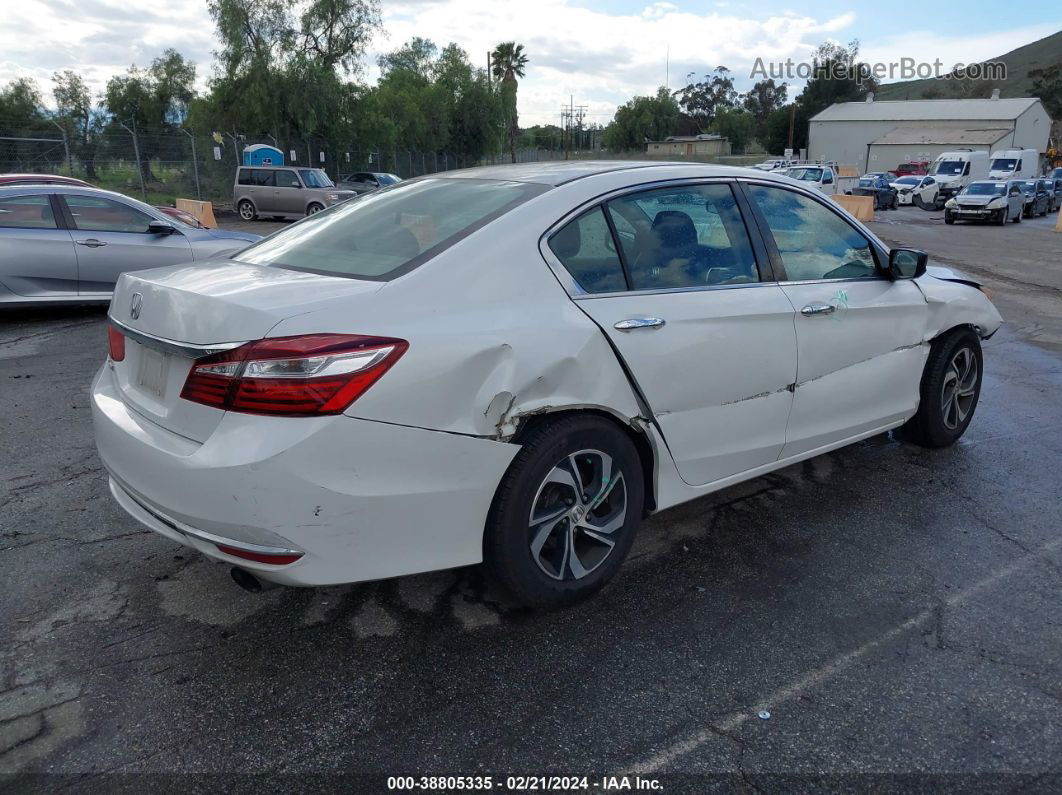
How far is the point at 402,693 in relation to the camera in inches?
104

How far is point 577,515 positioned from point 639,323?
759 millimetres

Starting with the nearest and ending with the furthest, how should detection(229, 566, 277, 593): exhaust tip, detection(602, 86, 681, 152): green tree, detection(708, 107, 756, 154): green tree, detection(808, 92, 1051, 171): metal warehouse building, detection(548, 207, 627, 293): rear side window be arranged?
detection(229, 566, 277, 593): exhaust tip
detection(548, 207, 627, 293): rear side window
detection(808, 92, 1051, 171): metal warehouse building
detection(602, 86, 681, 152): green tree
detection(708, 107, 756, 154): green tree

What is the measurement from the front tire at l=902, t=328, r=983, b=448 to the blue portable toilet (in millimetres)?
30264

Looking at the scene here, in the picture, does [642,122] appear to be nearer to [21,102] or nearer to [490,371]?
[21,102]

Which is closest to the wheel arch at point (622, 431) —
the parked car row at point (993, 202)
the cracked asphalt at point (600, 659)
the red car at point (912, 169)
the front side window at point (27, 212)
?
the cracked asphalt at point (600, 659)

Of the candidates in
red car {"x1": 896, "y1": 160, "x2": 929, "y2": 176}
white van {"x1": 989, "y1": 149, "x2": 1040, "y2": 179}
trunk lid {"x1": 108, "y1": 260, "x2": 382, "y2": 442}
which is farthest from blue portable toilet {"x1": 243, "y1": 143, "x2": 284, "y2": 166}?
red car {"x1": 896, "y1": 160, "x2": 929, "y2": 176}

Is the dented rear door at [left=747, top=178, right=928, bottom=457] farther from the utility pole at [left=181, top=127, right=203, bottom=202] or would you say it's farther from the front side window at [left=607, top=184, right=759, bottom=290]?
the utility pole at [left=181, top=127, right=203, bottom=202]

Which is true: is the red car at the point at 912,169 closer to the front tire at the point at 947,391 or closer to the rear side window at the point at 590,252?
the front tire at the point at 947,391

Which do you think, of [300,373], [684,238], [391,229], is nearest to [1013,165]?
[684,238]

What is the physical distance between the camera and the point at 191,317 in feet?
8.52

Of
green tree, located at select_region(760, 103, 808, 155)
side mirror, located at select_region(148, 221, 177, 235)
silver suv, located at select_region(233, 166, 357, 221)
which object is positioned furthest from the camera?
green tree, located at select_region(760, 103, 808, 155)

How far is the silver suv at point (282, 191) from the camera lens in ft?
83.5

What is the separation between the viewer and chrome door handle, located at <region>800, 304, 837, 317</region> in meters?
3.70

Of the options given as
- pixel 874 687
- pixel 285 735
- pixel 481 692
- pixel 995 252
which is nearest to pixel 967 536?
pixel 874 687
